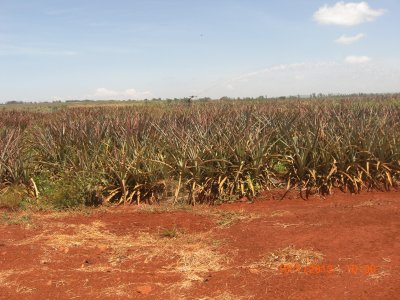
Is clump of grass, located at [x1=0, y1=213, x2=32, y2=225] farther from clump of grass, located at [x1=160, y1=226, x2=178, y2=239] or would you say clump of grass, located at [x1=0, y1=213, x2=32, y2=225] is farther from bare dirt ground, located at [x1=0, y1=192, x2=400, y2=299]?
clump of grass, located at [x1=160, y1=226, x2=178, y2=239]

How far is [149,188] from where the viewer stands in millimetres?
7250

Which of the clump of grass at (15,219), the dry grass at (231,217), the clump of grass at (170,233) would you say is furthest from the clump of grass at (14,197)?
the dry grass at (231,217)

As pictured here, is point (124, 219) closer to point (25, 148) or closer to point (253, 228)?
point (253, 228)

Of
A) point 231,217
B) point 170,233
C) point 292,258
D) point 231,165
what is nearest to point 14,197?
point 170,233

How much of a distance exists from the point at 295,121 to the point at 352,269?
5150 millimetres

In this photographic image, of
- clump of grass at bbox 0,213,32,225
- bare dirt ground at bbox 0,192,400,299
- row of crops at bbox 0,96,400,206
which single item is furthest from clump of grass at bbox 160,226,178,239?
clump of grass at bbox 0,213,32,225

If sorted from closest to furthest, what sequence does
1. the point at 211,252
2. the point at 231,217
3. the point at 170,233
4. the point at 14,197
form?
the point at 211,252
the point at 170,233
the point at 231,217
the point at 14,197

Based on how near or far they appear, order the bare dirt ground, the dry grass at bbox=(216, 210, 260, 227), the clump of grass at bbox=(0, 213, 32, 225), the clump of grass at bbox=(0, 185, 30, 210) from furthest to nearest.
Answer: the clump of grass at bbox=(0, 185, 30, 210), the clump of grass at bbox=(0, 213, 32, 225), the dry grass at bbox=(216, 210, 260, 227), the bare dirt ground

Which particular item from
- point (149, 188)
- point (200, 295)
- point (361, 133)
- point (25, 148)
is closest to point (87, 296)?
point (200, 295)

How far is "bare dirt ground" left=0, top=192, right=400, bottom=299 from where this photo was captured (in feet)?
11.6

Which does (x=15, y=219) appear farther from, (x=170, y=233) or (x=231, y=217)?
(x=231, y=217)

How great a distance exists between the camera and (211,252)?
4.52 metres

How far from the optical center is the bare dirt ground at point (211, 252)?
3541mm

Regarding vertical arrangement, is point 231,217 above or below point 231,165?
below
